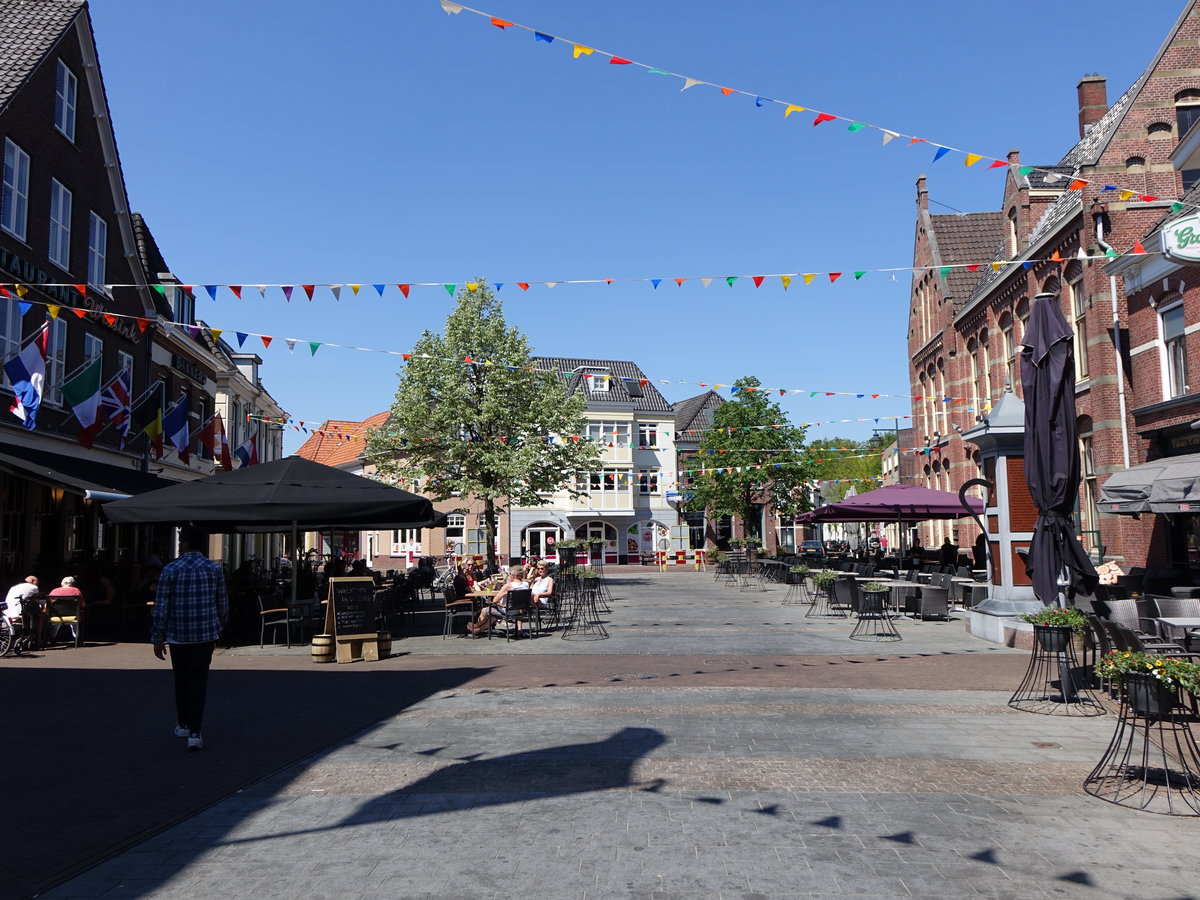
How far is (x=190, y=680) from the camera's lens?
24.0 feet

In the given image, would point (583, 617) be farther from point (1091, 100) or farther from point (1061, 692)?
point (1091, 100)

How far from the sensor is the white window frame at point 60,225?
770 inches

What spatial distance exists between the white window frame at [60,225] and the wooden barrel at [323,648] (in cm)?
1218

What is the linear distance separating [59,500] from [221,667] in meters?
10.4

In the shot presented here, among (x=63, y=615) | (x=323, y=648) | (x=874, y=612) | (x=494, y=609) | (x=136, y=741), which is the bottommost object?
(x=136, y=741)

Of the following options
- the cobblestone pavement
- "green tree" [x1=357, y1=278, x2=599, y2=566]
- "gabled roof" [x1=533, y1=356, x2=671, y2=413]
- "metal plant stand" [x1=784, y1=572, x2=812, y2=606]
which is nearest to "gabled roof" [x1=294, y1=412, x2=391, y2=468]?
"gabled roof" [x1=533, y1=356, x2=671, y2=413]

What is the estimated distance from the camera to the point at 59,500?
19.9 metres

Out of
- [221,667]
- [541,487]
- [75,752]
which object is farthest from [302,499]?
[541,487]

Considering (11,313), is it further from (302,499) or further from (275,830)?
(275,830)

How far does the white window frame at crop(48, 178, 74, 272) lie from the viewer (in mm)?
19547

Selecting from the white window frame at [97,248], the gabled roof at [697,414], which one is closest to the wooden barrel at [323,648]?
the white window frame at [97,248]

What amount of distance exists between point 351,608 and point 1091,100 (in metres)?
Answer: 26.9

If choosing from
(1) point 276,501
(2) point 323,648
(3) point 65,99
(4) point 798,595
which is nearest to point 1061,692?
(2) point 323,648

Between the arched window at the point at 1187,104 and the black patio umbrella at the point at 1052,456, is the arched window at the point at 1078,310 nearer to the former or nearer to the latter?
the arched window at the point at 1187,104
